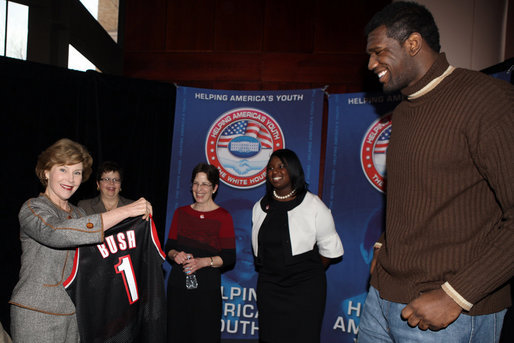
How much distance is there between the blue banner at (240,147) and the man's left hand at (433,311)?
2803 mm

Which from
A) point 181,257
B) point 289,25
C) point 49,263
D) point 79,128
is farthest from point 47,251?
point 289,25

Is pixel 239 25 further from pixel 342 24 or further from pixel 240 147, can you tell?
pixel 240 147

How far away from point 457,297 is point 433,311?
0.24 feet

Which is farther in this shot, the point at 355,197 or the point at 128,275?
the point at 355,197

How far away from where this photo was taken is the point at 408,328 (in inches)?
43.5

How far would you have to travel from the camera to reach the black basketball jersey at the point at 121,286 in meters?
1.91

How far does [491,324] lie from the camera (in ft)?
3.45

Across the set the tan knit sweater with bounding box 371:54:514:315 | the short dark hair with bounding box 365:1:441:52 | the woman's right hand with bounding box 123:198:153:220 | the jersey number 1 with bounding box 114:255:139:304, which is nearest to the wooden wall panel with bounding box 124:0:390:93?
the woman's right hand with bounding box 123:198:153:220

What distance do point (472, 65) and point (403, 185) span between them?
6.77ft

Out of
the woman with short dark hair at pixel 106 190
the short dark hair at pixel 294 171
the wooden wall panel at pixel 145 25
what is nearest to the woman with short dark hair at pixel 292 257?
the short dark hair at pixel 294 171

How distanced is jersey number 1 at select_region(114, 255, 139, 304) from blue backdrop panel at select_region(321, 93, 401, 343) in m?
2.20

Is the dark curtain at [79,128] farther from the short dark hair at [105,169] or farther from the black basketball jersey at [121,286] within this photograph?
the black basketball jersey at [121,286]

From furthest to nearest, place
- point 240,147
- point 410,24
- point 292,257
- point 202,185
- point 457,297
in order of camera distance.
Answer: point 240,147
point 202,185
point 292,257
point 410,24
point 457,297

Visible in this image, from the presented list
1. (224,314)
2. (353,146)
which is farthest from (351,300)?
(353,146)
